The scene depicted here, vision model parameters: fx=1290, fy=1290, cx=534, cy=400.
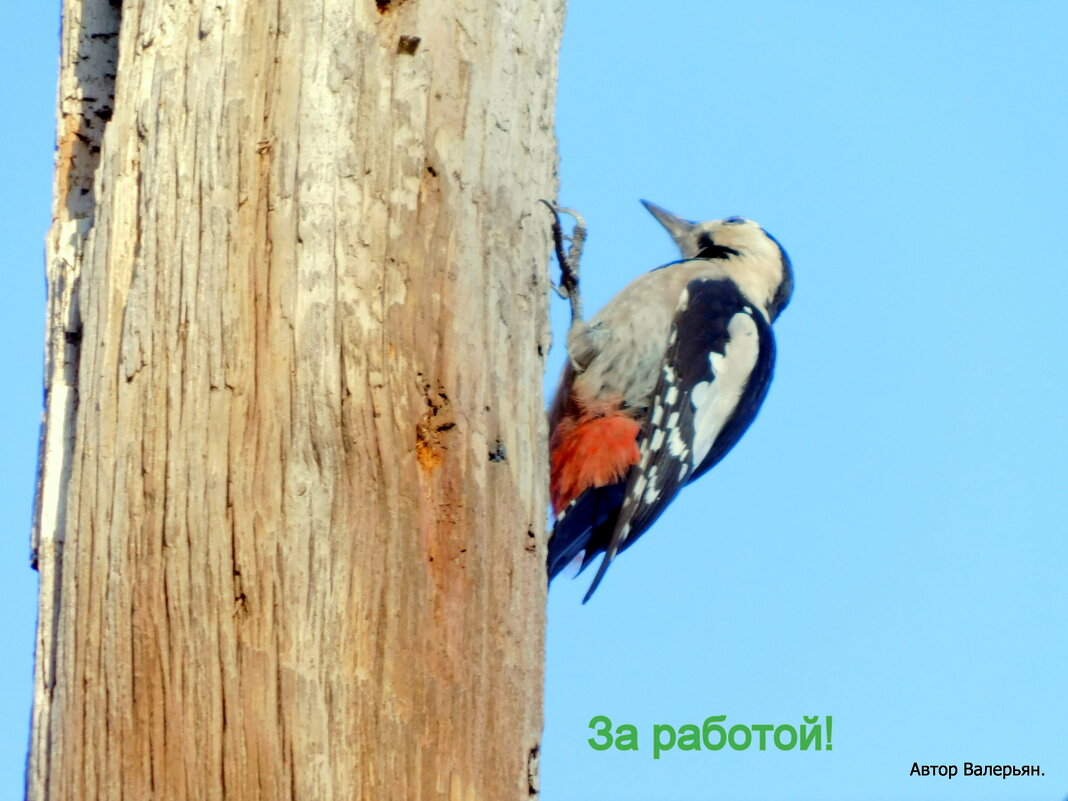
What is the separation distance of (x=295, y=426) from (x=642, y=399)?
1.91 meters

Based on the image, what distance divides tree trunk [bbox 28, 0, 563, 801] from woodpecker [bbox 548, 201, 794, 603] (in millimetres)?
1224

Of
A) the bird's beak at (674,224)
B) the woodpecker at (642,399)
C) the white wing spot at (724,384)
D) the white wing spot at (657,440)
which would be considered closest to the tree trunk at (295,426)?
the woodpecker at (642,399)

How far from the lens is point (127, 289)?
191cm

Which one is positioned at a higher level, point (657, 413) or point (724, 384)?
point (724, 384)

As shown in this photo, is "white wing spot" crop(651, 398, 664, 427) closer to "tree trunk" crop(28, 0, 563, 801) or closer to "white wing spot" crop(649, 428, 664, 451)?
"white wing spot" crop(649, 428, 664, 451)

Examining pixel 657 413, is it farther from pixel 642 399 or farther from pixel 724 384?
pixel 724 384

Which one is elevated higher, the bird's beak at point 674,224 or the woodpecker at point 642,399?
the bird's beak at point 674,224

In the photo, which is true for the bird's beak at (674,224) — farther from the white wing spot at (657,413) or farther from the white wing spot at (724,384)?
the white wing spot at (657,413)

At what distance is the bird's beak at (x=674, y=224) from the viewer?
15.2 feet

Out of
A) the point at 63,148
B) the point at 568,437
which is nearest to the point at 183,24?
the point at 63,148

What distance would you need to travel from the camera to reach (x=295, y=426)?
1.81 metres

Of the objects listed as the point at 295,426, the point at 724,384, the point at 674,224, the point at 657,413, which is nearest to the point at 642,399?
the point at 657,413

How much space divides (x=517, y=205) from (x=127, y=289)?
0.64 meters

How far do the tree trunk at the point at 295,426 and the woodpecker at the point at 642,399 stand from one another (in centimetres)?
122
